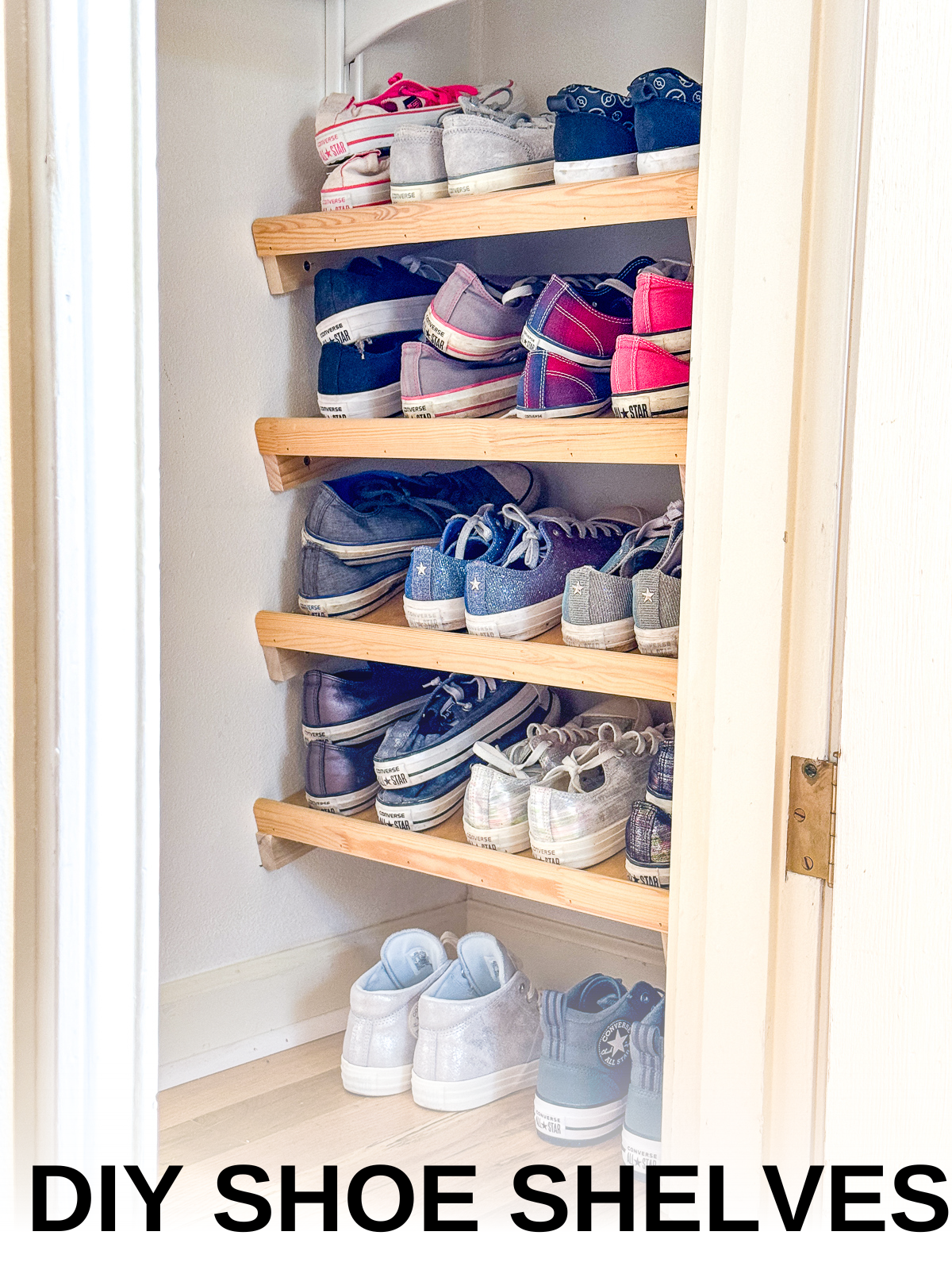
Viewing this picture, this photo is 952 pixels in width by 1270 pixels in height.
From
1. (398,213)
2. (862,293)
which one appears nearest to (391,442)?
(398,213)

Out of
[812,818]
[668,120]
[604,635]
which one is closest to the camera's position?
[812,818]

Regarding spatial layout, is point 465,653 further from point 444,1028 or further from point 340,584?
point 444,1028

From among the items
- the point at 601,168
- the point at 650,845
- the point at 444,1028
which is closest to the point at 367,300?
the point at 601,168

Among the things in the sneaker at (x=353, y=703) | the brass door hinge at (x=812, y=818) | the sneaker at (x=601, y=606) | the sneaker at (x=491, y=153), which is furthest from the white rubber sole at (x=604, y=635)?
the brass door hinge at (x=812, y=818)

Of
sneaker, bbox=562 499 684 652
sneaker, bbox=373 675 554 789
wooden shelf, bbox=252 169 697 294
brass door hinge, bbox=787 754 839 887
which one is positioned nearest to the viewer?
brass door hinge, bbox=787 754 839 887

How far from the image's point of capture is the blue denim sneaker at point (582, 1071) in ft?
5.23

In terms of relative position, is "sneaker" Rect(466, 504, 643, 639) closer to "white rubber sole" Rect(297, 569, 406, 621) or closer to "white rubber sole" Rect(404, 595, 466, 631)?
"white rubber sole" Rect(404, 595, 466, 631)

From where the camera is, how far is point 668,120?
1.44 m

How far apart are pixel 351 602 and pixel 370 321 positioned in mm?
412

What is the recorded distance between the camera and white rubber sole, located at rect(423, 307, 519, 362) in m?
1.68

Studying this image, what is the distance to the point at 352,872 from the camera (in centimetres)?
203

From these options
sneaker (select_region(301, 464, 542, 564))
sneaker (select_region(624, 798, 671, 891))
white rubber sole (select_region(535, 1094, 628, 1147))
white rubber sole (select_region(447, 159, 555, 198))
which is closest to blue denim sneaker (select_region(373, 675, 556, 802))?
sneaker (select_region(301, 464, 542, 564))

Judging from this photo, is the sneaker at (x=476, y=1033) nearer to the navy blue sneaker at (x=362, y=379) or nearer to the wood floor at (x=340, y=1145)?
the wood floor at (x=340, y=1145)

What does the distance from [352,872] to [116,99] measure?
1470 millimetres
